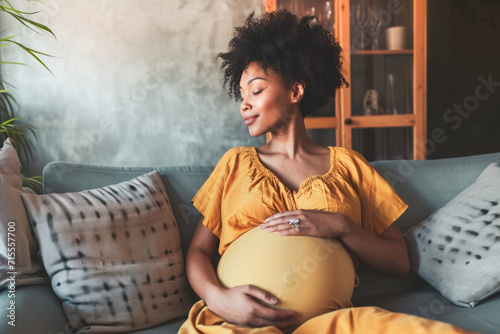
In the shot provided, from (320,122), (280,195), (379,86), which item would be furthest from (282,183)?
(379,86)

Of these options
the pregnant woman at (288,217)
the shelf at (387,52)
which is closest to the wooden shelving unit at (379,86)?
the shelf at (387,52)

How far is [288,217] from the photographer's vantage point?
1.17m

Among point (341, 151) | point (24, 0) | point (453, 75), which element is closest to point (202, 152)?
point (24, 0)

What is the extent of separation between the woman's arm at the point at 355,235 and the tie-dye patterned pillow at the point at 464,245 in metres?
0.10

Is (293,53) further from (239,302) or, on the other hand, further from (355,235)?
(239,302)

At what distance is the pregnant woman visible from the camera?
1.07 meters

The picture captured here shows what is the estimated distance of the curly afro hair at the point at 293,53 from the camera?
4.64 feet

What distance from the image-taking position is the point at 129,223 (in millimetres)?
1263

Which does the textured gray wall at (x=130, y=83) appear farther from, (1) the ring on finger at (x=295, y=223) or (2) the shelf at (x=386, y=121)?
(1) the ring on finger at (x=295, y=223)

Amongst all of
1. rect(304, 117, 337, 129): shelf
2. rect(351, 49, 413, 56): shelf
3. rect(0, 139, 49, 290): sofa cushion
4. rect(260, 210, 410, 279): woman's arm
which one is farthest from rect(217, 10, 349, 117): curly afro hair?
rect(351, 49, 413, 56): shelf

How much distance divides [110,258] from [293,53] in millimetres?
809

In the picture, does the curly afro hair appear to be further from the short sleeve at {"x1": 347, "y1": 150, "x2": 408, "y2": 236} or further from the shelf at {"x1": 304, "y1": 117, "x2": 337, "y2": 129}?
the shelf at {"x1": 304, "y1": 117, "x2": 337, "y2": 129}

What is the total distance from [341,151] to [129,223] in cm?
68

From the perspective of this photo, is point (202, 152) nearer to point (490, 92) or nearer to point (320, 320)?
point (320, 320)
